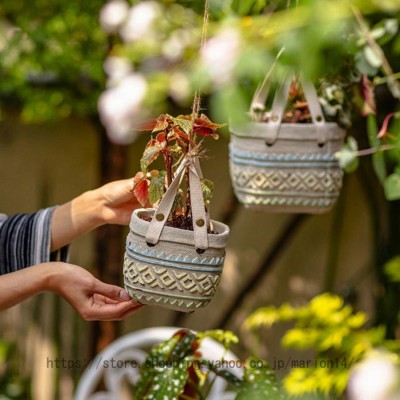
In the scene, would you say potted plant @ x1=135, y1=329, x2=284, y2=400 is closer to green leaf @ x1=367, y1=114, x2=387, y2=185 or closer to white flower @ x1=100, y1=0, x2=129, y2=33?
green leaf @ x1=367, y1=114, x2=387, y2=185

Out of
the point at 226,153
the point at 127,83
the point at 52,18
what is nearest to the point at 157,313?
the point at 226,153

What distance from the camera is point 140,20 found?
9.18 feet

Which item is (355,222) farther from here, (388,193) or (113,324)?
(388,193)

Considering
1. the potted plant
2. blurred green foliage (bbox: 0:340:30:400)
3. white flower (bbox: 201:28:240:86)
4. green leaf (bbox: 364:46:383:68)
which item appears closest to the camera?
white flower (bbox: 201:28:240:86)

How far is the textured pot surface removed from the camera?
182 centimetres

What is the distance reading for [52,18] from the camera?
3338mm

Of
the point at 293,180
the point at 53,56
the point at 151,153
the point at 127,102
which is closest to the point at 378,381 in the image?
the point at 151,153

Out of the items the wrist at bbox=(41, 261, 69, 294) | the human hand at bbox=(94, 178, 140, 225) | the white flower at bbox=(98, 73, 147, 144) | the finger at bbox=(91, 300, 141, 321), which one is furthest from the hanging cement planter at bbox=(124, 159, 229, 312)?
the white flower at bbox=(98, 73, 147, 144)

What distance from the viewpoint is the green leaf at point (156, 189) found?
138 centimetres

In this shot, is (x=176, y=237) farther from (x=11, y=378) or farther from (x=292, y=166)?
(x=11, y=378)

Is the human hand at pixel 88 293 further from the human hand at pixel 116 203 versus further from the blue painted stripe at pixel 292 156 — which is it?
the blue painted stripe at pixel 292 156

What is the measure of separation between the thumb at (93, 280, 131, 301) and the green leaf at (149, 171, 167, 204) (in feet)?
0.79

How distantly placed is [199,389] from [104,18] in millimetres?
1481

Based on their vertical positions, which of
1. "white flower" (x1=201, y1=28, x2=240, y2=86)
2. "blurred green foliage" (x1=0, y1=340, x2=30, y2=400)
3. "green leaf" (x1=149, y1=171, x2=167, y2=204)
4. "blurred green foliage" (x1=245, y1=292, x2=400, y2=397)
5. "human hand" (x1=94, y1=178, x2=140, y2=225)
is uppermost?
"white flower" (x1=201, y1=28, x2=240, y2=86)
